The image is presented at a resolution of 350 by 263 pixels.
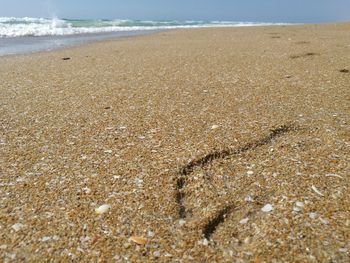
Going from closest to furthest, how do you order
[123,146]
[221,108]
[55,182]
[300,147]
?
[55,182], [300,147], [123,146], [221,108]

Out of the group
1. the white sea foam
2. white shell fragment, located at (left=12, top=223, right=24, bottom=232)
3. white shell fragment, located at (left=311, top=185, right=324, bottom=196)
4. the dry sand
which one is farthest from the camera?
the white sea foam

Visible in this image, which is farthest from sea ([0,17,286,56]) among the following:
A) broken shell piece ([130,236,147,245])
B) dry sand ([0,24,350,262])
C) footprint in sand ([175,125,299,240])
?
broken shell piece ([130,236,147,245])

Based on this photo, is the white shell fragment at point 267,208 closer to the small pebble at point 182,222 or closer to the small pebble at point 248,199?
the small pebble at point 248,199

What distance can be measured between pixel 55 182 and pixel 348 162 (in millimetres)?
2168

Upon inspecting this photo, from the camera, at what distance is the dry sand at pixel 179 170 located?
1.79 meters

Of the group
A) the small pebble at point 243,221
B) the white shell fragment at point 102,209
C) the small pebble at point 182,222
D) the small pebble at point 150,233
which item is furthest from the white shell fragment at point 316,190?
the white shell fragment at point 102,209

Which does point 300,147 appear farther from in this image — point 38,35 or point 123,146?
point 38,35

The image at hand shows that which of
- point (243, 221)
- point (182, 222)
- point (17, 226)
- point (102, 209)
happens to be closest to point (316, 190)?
point (243, 221)

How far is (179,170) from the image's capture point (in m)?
2.48

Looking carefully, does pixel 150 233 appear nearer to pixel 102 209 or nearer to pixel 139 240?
pixel 139 240

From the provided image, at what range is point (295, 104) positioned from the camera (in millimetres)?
3746

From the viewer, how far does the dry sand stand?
5.87 feet

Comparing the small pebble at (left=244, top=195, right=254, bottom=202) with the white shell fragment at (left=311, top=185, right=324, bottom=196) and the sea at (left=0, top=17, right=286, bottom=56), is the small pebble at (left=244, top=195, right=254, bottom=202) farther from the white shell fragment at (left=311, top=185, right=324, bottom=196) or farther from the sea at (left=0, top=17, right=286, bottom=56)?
the sea at (left=0, top=17, right=286, bottom=56)

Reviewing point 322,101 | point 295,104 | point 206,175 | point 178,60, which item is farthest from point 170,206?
point 178,60
